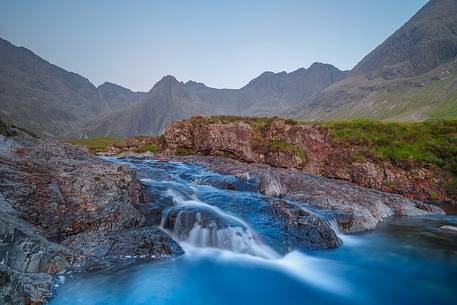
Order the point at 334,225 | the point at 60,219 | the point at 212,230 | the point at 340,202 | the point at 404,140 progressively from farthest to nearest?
the point at 404,140
the point at 340,202
the point at 334,225
the point at 212,230
the point at 60,219

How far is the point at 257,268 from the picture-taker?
1188cm

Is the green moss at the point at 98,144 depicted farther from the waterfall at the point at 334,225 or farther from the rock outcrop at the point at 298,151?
the waterfall at the point at 334,225

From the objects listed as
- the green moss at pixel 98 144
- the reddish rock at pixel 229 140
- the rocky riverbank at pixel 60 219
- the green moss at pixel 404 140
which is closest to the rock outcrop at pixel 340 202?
the rocky riverbank at pixel 60 219

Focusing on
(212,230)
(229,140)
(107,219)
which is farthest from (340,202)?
(229,140)

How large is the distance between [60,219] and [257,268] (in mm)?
7704

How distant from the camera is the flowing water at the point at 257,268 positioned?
31.3 feet

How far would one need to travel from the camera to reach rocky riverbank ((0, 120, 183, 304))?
8.72m

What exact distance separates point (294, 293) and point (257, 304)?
1.76 metres

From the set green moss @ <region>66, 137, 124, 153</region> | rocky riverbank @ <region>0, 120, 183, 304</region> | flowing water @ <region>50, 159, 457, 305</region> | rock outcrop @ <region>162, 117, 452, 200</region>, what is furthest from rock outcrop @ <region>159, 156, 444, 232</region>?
green moss @ <region>66, 137, 124, 153</region>

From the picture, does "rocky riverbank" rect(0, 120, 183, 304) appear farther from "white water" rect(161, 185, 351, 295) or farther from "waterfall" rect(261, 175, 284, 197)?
"waterfall" rect(261, 175, 284, 197)

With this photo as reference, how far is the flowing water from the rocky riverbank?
66cm

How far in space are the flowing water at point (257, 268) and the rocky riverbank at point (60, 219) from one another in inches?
25.9

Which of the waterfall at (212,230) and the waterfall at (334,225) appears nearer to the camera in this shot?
the waterfall at (212,230)

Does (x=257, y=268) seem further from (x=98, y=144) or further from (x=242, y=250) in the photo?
(x=98, y=144)
